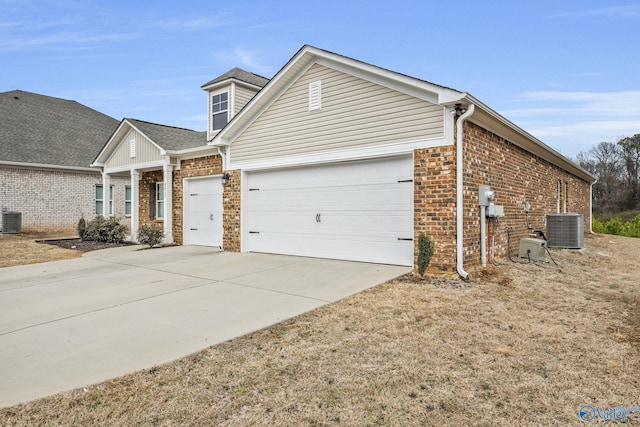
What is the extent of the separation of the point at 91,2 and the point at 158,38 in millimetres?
2303

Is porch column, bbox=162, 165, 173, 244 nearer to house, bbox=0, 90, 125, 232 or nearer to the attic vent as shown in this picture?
house, bbox=0, 90, 125, 232

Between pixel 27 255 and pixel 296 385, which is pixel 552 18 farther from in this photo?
pixel 27 255

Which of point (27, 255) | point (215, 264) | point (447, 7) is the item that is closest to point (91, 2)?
point (27, 255)

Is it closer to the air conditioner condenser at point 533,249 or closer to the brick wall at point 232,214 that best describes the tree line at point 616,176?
the air conditioner condenser at point 533,249

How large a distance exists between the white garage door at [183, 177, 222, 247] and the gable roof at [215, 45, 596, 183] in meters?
1.86

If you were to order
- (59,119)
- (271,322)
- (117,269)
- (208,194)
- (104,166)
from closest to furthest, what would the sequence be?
(271,322)
(117,269)
(208,194)
(104,166)
(59,119)

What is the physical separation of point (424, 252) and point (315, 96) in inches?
179

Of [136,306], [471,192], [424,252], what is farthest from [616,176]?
[136,306]

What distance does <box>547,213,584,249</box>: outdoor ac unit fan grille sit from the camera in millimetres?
10844

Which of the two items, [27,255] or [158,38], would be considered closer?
[27,255]

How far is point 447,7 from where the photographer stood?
987 cm

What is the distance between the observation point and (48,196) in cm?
1769

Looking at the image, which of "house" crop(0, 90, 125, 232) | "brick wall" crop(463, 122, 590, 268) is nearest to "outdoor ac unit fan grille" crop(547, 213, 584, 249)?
"brick wall" crop(463, 122, 590, 268)

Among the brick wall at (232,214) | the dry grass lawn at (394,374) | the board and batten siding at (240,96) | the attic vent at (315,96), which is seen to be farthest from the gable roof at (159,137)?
the dry grass lawn at (394,374)
